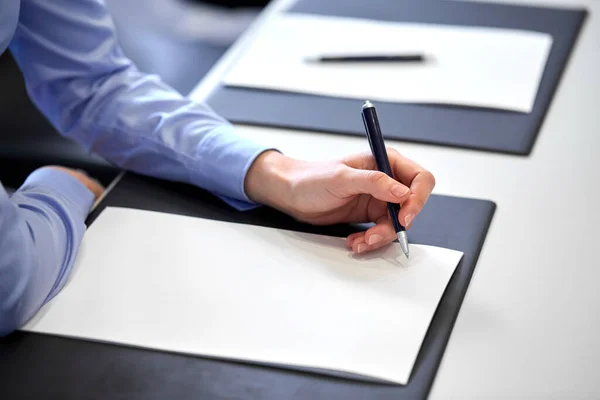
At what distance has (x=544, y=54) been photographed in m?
1.18

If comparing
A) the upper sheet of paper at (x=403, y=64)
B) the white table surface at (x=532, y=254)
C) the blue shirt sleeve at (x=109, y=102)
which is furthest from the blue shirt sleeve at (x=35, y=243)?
the upper sheet of paper at (x=403, y=64)

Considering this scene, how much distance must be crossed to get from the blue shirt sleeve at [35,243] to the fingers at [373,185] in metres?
0.30

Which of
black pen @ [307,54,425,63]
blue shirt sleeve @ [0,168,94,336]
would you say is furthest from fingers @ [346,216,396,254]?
black pen @ [307,54,425,63]

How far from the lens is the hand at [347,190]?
0.81m

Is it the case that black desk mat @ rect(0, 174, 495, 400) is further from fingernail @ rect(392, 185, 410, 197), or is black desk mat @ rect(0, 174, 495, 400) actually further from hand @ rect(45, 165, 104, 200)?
hand @ rect(45, 165, 104, 200)

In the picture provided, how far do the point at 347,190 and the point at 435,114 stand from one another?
11.1 inches

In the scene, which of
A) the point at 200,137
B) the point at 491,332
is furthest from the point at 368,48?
the point at 491,332

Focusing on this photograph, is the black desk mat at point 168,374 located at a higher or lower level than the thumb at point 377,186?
lower

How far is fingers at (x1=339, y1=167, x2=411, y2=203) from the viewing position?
2.62 ft

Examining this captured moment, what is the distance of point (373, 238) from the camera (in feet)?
2.64

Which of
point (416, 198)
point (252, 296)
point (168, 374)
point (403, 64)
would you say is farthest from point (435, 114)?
point (168, 374)

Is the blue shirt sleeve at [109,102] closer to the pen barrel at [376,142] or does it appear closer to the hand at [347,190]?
the hand at [347,190]

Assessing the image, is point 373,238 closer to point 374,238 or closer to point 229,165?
point 374,238

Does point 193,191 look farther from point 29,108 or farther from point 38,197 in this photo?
point 29,108
